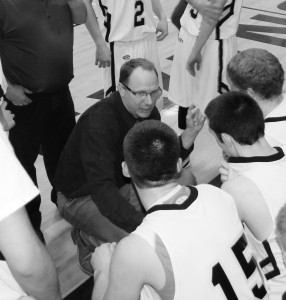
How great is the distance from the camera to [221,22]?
3721 millimetres

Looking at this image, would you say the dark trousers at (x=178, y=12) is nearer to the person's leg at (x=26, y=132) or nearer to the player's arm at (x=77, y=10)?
the player's arm at (x=77, y=10)

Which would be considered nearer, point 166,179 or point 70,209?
point 166,179

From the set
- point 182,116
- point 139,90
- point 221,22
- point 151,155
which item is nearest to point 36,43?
point 139,90

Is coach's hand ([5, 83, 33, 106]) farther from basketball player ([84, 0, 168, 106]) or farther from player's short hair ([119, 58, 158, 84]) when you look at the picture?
basketball player ([84, 0, 168, 106])

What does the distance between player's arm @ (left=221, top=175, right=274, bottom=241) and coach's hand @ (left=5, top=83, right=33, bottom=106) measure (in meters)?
1.48

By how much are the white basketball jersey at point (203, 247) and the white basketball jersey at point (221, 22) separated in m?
2.35

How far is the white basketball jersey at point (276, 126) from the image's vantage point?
236 cm

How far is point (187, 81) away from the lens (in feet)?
13.2

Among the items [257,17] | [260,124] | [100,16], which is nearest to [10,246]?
[260,124]

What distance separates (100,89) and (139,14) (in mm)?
1763

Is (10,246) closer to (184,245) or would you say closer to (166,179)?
(184,245)

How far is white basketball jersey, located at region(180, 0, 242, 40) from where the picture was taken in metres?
3.67

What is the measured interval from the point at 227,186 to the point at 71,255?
1448mm

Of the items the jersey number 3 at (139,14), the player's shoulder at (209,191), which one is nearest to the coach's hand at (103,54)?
the jersey number 3 at (139,14)
